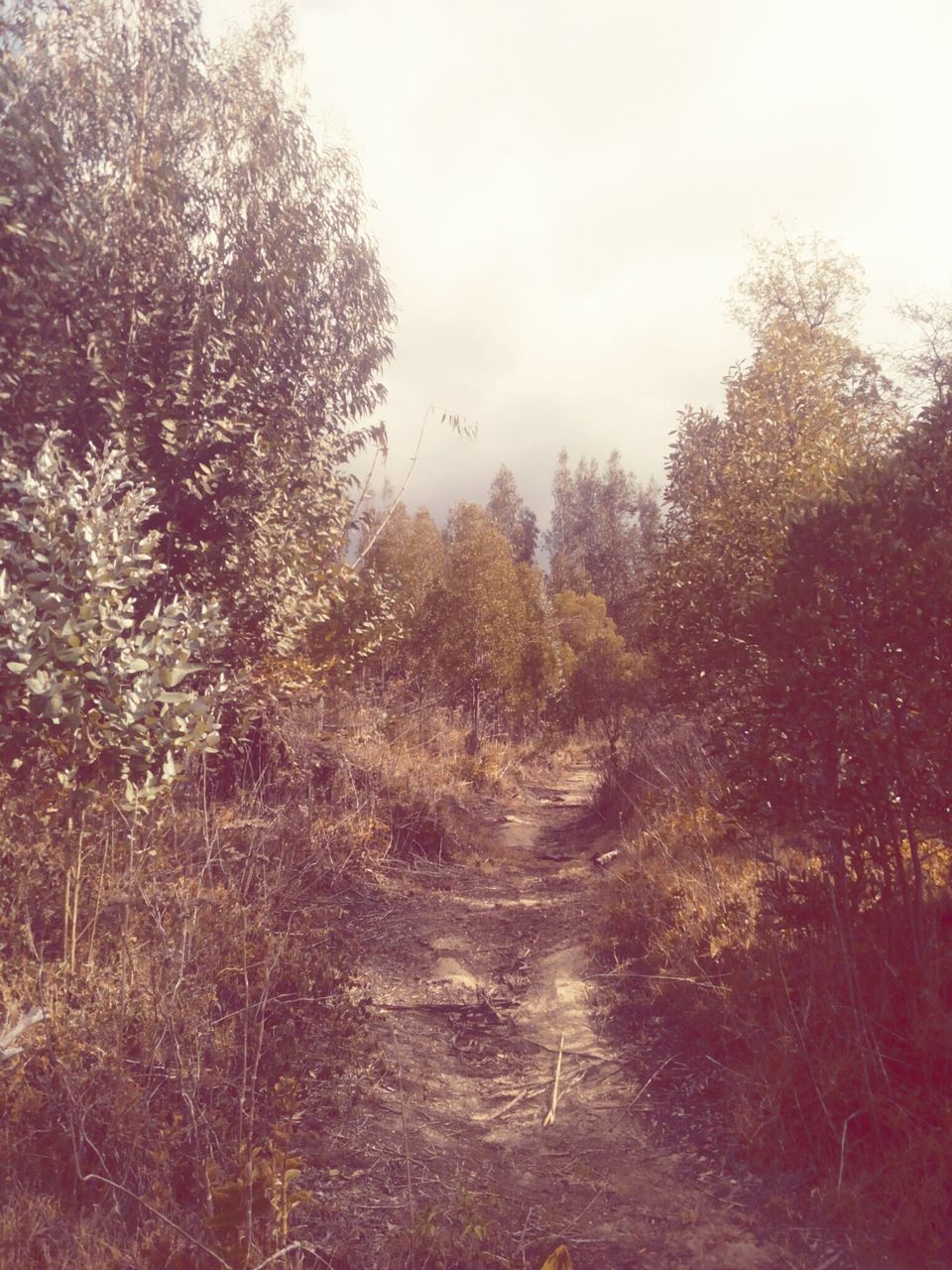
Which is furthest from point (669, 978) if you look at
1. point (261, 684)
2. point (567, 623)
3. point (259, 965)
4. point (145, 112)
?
point (567, 623)

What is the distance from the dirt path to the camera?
3693mm

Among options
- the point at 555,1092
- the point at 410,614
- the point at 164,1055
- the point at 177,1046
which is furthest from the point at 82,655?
the point at 410,614

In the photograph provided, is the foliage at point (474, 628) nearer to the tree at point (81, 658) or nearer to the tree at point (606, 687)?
the tree at point (606, 687)

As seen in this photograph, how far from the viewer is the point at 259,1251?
328cm

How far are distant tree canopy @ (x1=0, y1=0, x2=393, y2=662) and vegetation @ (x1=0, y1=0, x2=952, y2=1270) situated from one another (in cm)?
4

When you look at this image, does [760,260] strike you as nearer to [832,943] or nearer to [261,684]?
[261,684]

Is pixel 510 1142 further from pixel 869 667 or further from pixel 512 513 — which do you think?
pixel 512 513

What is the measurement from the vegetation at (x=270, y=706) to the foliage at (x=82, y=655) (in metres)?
0.03

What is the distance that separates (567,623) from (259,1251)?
3611 centimetres

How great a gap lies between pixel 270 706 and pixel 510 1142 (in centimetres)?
A: 712

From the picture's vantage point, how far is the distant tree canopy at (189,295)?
627 centimetres

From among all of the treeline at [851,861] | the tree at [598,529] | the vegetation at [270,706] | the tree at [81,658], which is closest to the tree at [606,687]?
the vegetation at [270,706]

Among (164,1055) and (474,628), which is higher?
(474,628)

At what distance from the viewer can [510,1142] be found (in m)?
4.75
